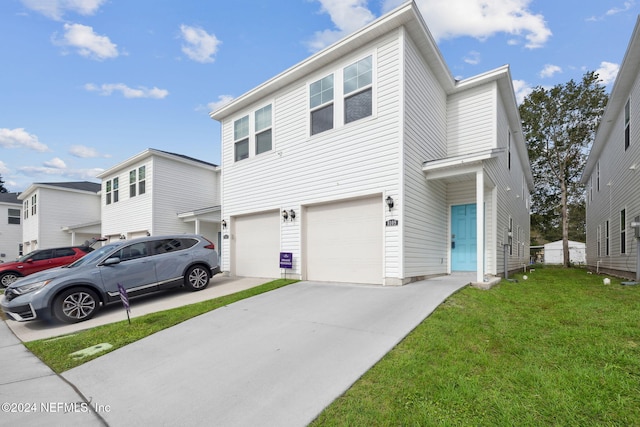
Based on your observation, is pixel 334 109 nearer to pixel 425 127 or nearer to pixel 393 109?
pixel 393 109

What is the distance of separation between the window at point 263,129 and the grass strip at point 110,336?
18.0 feet

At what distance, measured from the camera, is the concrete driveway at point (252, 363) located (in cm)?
281

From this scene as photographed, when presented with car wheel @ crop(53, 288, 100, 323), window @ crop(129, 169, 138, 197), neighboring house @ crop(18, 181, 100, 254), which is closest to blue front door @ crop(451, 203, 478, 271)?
car wheel @ crop(53, 288, 100, 323)

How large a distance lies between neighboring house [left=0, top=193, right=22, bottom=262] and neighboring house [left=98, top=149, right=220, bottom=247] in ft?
50.0

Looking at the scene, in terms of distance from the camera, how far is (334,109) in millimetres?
8305

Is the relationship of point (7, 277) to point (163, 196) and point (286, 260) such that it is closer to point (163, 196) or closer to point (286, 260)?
point (163, 196)

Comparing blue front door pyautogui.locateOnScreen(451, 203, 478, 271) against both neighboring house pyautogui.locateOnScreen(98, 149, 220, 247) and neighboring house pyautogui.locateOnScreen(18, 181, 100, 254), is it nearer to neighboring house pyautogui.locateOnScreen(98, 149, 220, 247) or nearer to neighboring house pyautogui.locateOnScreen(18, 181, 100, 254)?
neighboring house pyautogui.locateOnScreen(98, 149, 220, 247)

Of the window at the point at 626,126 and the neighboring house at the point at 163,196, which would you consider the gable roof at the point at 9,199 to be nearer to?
the neighboring house at the point at 163,196

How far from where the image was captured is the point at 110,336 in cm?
504

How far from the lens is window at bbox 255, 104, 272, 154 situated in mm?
10164

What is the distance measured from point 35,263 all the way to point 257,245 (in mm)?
9257

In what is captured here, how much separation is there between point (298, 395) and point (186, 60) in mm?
12195

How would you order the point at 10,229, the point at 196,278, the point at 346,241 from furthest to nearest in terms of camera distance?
the point at 10,229, the point at 196,278, the point at 346,241

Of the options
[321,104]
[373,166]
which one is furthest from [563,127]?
[373,166]
